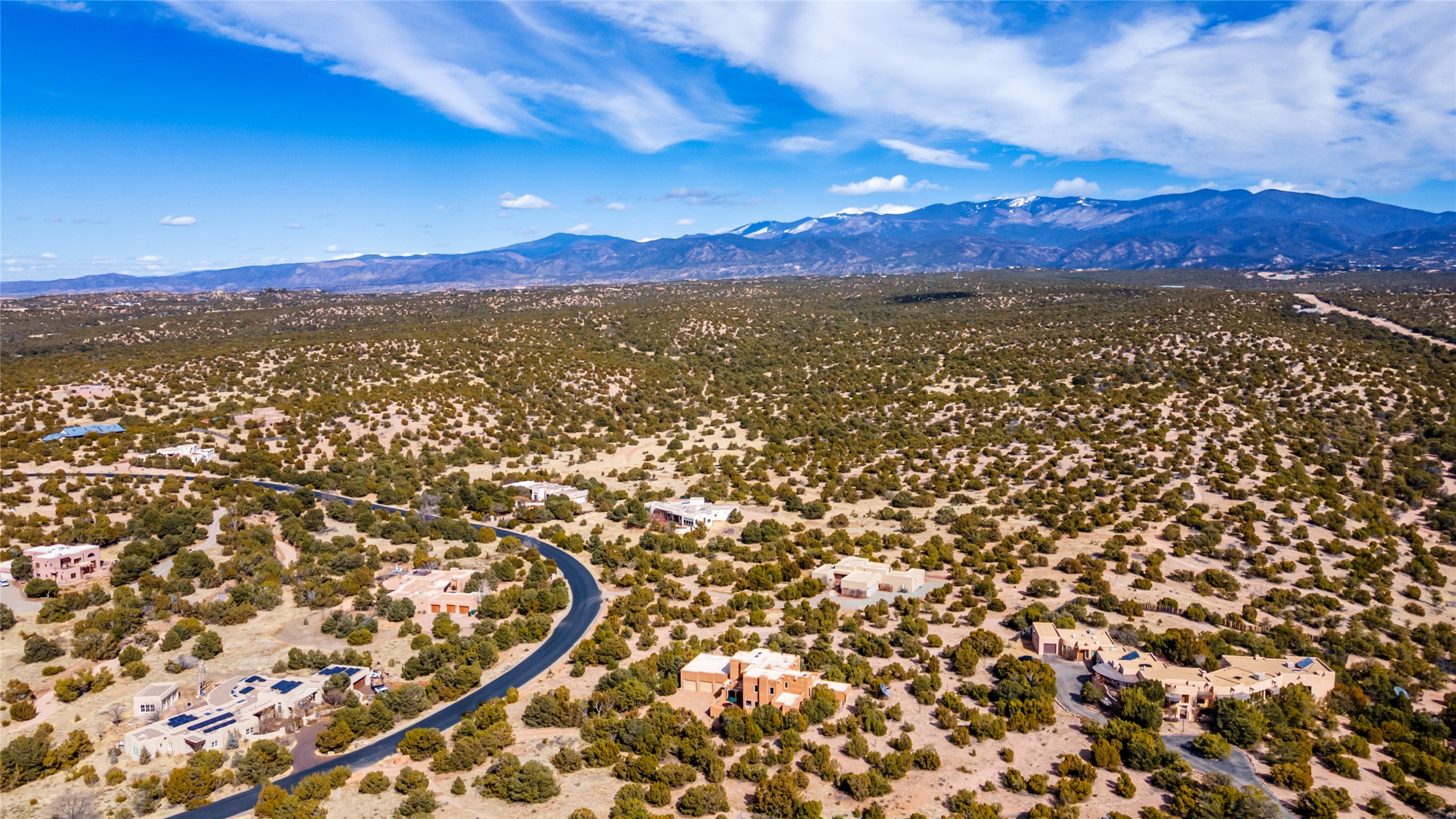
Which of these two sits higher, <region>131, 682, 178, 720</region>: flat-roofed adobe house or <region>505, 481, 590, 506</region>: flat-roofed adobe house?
<region>131, 682, 178, 720</region>: flat-roofed adobe house

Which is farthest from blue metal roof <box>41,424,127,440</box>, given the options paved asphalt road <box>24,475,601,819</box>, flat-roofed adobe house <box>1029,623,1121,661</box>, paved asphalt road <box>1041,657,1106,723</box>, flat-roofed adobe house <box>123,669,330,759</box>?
paved asphalt road <box>1041,657,1106,723</box>

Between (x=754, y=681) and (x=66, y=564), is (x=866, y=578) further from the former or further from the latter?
(x=66, y=564)

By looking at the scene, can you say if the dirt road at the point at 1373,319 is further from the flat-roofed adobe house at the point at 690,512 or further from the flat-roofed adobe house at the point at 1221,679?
the flat-roofed adobe house at the point at 690,512

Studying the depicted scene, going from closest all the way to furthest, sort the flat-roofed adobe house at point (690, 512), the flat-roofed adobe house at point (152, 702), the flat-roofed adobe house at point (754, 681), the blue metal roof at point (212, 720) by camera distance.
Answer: the blue metal roof at point (212, 720) < the flat-roofed adobe house at point (152, 702) < the flat-roofed adobe house at point (754, 681) < the flat-roofed adobe house at point (690, 512)

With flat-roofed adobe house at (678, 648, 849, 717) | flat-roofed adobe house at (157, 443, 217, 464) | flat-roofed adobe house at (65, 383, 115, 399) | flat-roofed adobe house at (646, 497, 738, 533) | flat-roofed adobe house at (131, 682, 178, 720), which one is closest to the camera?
flat-roofed adobe house at (131, 682, 178, 720)

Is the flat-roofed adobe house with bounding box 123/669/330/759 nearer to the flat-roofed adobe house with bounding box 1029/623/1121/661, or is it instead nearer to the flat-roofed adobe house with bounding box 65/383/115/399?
the flat-roofed adobe house with bounding box 1029/623/1121/661

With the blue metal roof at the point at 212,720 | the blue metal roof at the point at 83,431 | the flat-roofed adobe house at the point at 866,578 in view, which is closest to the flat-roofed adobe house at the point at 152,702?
the blue metal roof at the point at 212,720

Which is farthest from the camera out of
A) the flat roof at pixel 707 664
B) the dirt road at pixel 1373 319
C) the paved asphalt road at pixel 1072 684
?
the dirt road at pixel 1373 319
